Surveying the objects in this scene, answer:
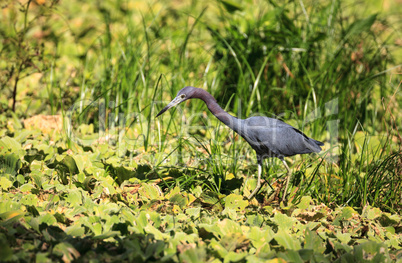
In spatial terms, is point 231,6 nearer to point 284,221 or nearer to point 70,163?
point 70,163

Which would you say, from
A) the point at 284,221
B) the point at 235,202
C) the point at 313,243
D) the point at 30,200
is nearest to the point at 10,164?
the point at 30,200

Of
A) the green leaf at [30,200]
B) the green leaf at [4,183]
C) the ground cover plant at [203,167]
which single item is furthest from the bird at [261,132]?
the green leaf at [4,183]

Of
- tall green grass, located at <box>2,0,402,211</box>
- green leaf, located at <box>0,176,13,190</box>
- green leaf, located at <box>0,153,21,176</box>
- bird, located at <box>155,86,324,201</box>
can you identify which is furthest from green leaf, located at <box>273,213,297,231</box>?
green leaf, located at <box>0,153,21,176</box>

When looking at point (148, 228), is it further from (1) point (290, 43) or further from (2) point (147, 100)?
(1) point (290, 43)

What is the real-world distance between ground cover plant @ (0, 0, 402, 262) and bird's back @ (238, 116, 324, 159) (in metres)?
0.18

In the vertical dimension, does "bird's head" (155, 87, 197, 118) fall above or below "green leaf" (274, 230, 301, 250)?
above

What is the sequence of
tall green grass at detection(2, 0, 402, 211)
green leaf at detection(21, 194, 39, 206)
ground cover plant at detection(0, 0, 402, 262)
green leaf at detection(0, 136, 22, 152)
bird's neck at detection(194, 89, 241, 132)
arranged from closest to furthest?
ground cover plant at detection(0, 0, 402, 262)
green leaf at detection(21, 194, 39, 206)
bird's neck at detection(194, 89, 241, 132)
green leaf at detection(0, 136, 22, 152)
tall green grass at detection(2, 0, 402, 211)

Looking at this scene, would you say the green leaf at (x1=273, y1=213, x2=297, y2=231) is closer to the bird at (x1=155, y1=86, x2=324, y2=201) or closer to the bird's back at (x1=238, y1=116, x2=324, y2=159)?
the bird at (x1=155, y1=86, x2=324, y2=201)

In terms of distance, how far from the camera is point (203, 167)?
3721mm

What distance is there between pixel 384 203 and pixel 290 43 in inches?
82.0

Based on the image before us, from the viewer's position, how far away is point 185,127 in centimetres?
444

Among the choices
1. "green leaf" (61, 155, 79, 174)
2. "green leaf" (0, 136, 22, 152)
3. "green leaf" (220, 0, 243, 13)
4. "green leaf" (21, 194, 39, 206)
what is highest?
"green leaf" (220, 0, 243, 13)

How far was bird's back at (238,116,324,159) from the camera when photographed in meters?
3.29

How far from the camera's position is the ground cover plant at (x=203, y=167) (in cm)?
249
